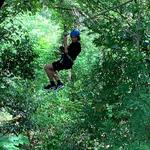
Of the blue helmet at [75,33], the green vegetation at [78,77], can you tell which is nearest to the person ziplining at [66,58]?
the blue helmet at [75,33]

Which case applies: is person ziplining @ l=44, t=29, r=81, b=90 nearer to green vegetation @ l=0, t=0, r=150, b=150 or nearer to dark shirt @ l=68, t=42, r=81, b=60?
dark shirt @ l=68, t=42, r=81, b=60

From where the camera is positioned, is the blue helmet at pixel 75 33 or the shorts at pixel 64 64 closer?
the blue helmet at pixel 75 33

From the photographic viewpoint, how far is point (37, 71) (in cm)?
999

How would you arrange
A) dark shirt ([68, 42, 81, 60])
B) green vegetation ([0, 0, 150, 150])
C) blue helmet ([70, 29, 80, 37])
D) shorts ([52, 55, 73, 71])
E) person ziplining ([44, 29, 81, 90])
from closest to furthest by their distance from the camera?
green vegetation ([0, 0, 150, 150]) → blue helmet ([70, 29, 80, 37]) → person ziplining ([44, 29, 81, 90]) → dark shirt ([68, 42, 81, 60]) → shorts ([52, 55, 73, 71])

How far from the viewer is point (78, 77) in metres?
10.7

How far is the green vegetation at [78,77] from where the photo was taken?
636 cm

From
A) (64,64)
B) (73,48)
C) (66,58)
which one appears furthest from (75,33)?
(64,64)

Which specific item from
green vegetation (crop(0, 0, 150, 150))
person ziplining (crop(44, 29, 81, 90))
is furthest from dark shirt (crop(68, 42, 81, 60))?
green vegetation (crop(0, 0, 150, 150))

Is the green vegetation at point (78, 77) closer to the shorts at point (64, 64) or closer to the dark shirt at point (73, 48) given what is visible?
the dark shirt at point (73, 48)

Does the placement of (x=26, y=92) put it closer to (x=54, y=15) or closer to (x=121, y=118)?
(x=54, y=15)

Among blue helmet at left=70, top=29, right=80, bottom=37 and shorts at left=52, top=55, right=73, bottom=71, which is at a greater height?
shorts at left=52, top=55, right=73, bottom=71

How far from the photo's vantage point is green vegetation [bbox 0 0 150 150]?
20.9 feet

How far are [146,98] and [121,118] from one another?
2151mm

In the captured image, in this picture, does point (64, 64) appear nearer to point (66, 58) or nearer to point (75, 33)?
point (66, 58)
